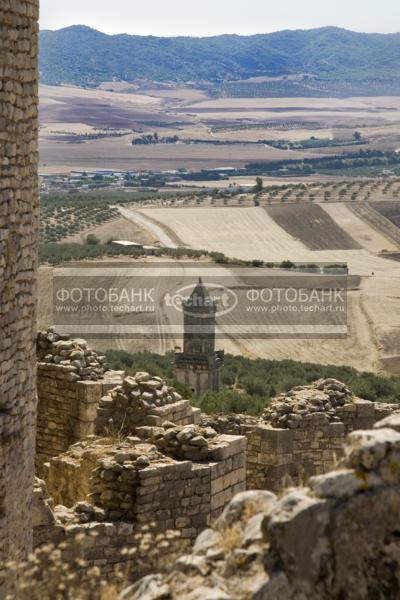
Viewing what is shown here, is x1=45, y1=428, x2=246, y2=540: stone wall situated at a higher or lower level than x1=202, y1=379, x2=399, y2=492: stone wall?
Result: higher

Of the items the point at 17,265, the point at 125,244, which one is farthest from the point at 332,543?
the point at 125,244

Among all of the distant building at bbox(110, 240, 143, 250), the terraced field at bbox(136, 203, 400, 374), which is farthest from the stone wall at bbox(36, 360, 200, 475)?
the distant building at bbox(110, 240, 143, 250)

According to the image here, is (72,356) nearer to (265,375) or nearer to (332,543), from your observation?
(332,543)

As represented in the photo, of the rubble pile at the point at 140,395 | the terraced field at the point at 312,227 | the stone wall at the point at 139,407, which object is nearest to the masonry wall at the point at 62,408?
the stone wall at the point at 139,407

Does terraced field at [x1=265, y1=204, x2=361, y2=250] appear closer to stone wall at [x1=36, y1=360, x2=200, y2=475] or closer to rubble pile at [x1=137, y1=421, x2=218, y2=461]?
stone wall at [x1=36, y1=360, x2=200, y2=475]

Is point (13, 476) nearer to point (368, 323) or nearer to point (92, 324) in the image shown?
point (92, 324)

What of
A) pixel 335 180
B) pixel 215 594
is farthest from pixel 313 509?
pixel 335 180

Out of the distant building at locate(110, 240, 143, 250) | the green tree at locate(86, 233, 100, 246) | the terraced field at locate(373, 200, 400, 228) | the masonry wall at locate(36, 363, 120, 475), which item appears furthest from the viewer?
the terraced field at locate(373, 200, 400, 228)
